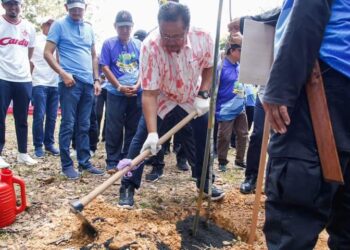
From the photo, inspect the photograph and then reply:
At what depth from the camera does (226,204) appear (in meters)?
3.39

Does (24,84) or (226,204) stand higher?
(24,84)

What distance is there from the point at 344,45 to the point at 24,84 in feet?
12.3

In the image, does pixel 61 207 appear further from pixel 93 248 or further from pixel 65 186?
pixel 93 248

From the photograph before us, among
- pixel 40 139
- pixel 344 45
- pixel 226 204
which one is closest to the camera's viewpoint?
pixel 344 45

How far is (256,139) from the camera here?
11.7 ft

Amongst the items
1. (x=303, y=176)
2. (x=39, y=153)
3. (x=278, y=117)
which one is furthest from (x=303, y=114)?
(x=39, y=153)

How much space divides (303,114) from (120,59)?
10.4 feet

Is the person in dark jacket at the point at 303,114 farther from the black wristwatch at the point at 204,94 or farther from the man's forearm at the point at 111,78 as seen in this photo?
the man's forearm at the point at 111,78

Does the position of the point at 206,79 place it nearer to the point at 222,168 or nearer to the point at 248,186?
the point at 248,186

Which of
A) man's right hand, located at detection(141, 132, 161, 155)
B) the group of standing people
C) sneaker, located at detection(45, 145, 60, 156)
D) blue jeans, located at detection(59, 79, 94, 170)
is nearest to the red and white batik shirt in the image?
the group of standing people

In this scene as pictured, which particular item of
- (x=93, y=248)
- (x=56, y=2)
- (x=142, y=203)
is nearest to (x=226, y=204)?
(x=142, y=203)

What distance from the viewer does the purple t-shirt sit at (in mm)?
4320

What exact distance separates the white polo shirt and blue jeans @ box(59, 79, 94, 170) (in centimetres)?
70

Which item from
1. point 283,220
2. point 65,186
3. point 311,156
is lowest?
point 65,186
